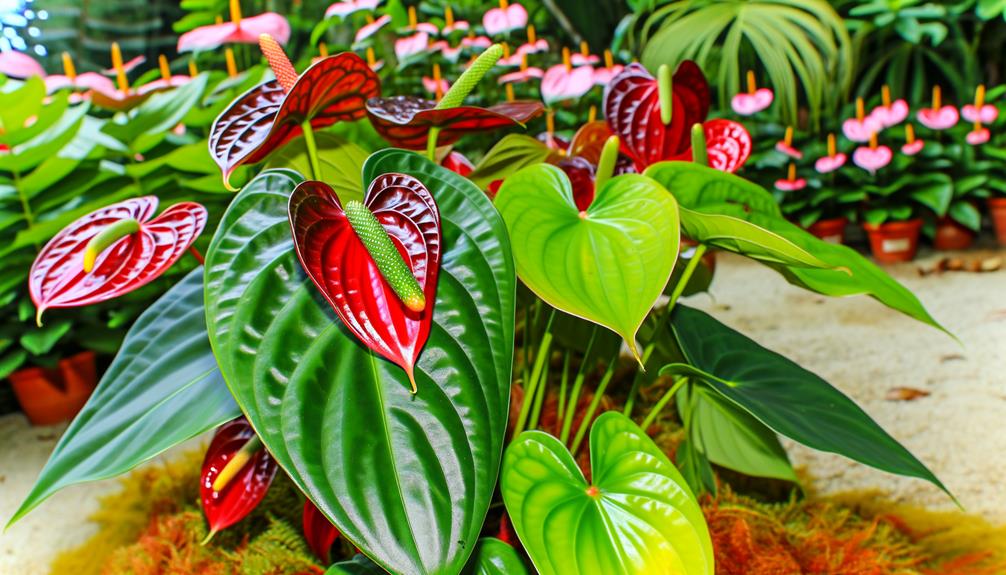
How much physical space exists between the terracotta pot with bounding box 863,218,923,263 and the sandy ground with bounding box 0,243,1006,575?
6 cm

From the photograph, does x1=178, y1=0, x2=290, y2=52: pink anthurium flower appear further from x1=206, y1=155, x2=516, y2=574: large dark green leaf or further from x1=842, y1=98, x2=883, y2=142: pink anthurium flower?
x1=842, y1=98, x2=883, y2=142: pink anthurium flower

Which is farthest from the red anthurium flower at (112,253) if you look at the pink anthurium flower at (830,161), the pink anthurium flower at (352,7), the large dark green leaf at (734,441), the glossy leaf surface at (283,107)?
the pink anthurium flower at (830,161)

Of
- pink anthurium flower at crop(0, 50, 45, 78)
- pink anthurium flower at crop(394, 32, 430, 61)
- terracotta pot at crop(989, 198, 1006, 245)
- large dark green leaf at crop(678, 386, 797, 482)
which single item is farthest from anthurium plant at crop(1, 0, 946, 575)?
terracotta pot at crop(989, 198, 1006, 245)

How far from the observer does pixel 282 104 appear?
511 mm

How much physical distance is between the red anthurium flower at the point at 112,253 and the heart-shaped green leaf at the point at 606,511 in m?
0.35

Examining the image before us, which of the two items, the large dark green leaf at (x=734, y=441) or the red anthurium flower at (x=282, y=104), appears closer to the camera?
the red anthurium flower at (x=282, y=104)

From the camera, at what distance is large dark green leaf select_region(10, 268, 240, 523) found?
503mm

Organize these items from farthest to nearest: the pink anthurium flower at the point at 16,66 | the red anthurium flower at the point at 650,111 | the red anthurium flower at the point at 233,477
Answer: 1. the pink anthurium flower at the point at 16,66
2. the red anthurium flower at the point at 650,111
3. the red anthurium flower at the point at 233,477

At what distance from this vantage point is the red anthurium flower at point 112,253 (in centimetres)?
58

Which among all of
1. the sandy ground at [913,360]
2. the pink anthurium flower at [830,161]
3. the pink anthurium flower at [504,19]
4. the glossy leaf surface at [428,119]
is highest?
the glossy leaf surface at [428,119]

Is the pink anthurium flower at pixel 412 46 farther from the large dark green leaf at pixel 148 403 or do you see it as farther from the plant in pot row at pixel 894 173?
the large dark green leaf at pixel 148 403

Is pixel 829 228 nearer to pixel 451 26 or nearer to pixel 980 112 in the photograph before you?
pixel 980 112

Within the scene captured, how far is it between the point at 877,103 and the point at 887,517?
7.66 ft

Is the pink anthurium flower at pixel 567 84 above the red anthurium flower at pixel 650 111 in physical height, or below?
below
